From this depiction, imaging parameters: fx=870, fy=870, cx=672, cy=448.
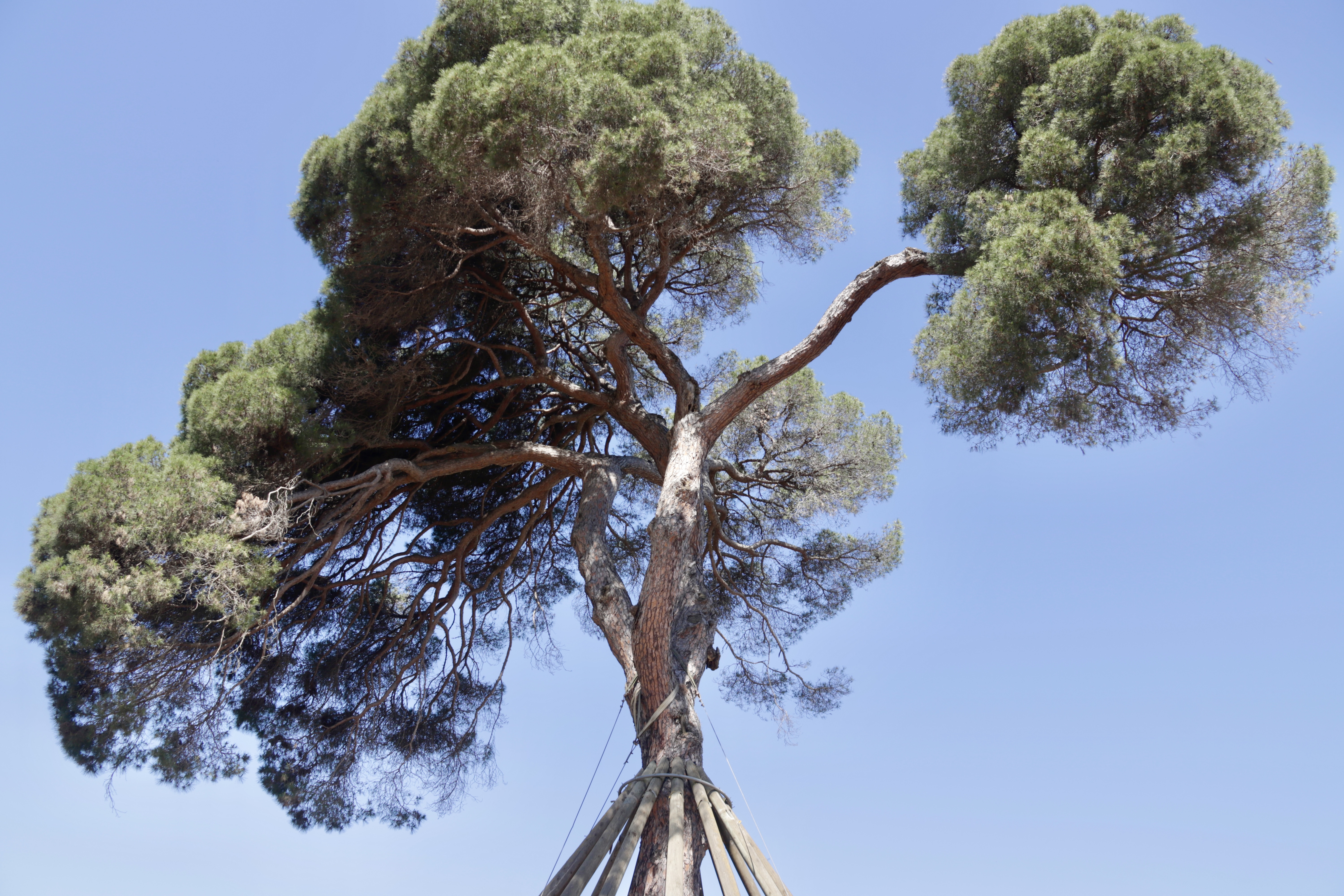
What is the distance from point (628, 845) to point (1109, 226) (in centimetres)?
412

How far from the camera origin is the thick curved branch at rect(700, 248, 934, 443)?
5.95 meters

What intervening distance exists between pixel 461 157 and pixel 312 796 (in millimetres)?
5107

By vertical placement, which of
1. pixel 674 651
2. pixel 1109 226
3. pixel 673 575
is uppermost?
pixel 1109 226

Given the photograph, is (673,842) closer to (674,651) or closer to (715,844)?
(715,844)

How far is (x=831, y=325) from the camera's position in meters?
5.96

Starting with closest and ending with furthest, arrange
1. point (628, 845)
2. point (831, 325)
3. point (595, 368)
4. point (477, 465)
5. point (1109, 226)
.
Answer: point (628, 845), point (1109, 226), point (831, 325), point (477, 465), point (595, 368)

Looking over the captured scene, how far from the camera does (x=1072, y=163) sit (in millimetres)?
5152

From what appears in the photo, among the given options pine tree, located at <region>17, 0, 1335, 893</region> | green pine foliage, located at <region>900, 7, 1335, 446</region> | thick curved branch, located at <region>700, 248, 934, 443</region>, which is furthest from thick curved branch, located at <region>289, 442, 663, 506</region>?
green pine foliage, located at <region>900, 7, 1335, 446</region>

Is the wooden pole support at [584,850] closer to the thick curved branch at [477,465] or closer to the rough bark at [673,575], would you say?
the rough bark at [673,575]

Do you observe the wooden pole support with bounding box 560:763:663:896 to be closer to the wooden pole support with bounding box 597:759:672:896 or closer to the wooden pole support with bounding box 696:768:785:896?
the wooden pole support with bounding box 597:759:672:896

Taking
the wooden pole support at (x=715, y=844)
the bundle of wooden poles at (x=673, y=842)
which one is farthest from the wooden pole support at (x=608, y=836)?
the wooden pole support at (x=715, y=844)

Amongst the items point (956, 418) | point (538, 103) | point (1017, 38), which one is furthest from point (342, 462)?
point (1017, 38)

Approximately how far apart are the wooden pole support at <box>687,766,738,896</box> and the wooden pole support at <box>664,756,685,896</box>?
0.26ft

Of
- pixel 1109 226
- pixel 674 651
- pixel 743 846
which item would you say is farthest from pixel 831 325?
pixel 743 846
